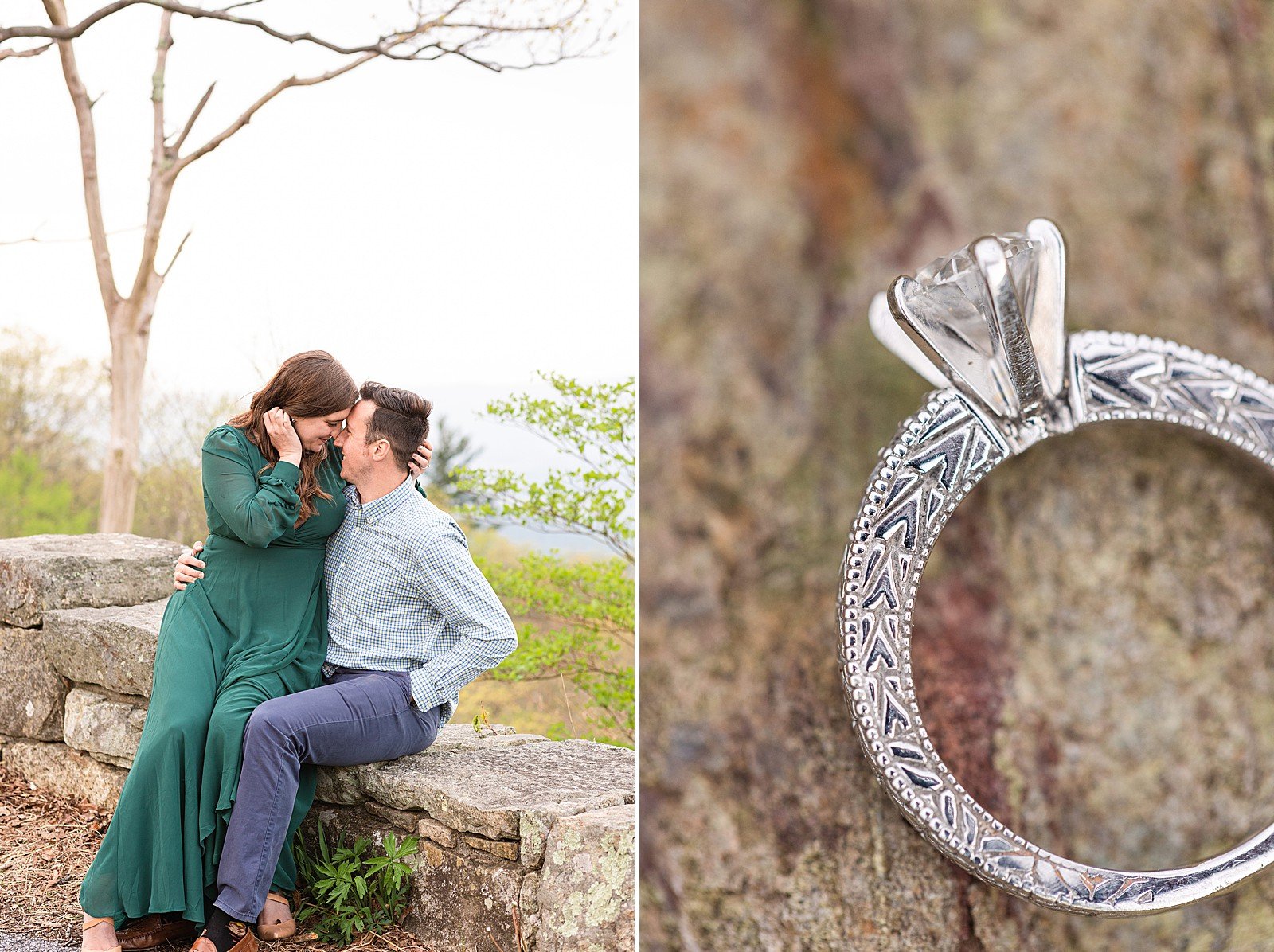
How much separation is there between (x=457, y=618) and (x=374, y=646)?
141 millimetres

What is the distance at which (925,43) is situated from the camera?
443 millimetres

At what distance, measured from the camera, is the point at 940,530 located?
0.45 meters

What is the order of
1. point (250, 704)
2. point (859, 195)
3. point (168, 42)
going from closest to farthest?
1. point (859, 195)
2. point (250, 704)
3. point (168, 42)

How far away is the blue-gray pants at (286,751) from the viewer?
1.27 meters

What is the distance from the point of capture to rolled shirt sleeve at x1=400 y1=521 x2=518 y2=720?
1.38 m

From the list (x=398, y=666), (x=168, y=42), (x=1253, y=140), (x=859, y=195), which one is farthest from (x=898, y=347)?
(x=168, y=42)

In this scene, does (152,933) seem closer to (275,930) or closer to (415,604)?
(275,930)

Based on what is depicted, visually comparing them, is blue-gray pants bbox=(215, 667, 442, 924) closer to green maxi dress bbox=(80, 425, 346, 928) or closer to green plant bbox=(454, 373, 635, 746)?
green maxi dress bbox=(80, 425, 346, 928)

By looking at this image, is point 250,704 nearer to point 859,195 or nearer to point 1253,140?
point 859,195

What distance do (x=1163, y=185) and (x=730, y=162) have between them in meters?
0.20

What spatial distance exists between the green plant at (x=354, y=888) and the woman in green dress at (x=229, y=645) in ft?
0.16

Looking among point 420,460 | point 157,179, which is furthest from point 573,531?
point 157,179

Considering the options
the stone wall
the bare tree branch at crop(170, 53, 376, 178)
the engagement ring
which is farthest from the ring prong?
the bare tree branch at crop(170, 53, 376, 178)

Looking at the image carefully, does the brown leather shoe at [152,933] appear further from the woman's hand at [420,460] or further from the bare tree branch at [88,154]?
the bare tree branch at [88,154]
